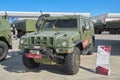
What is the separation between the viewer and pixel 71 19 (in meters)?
10.1

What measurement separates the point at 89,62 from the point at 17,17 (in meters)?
45.9

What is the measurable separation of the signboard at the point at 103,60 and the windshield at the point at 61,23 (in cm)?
159

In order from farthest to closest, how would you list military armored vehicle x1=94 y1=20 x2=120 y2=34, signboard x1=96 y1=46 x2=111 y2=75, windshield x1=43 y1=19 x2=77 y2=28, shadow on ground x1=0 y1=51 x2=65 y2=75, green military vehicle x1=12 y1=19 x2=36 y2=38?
military armored vehicle x1=94 y1=20 x2=120 y2=34 → green military vehicle x1=12 y1=19 x2=36 y2=38 → windshield x1=43 y1=19 x2=77 y2=28 → shadow on ground x1=0 y1=51 x2=65 y2=75 → signboard x1=96 y1=46 x2=111 y2=75

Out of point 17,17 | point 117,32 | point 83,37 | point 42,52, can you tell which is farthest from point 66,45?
point 17,17

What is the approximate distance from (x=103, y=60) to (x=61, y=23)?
237cm

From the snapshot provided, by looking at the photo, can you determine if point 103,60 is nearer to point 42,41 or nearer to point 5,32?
point 42,41

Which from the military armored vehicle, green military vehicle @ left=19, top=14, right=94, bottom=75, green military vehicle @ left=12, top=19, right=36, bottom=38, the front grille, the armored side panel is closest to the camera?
green military vehicle @ left=19, top=14, right=94, bottom=75

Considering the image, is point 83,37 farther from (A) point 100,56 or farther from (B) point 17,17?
(B) point 17,17

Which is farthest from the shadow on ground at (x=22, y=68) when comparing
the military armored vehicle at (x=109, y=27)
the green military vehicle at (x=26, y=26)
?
the military armored vehicle at (x=109, y=27)

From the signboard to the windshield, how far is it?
159 centimetres

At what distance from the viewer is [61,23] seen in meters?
10.2

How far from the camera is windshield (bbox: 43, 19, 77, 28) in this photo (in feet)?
32.8

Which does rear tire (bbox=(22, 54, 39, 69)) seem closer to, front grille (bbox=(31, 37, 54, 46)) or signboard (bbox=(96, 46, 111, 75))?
front grille (bbox=(31, 37, 54, 46))

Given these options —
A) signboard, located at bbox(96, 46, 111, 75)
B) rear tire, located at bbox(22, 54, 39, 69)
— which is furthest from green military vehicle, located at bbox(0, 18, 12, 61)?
signboard, located at bbox(96, 46, 111, 75)
